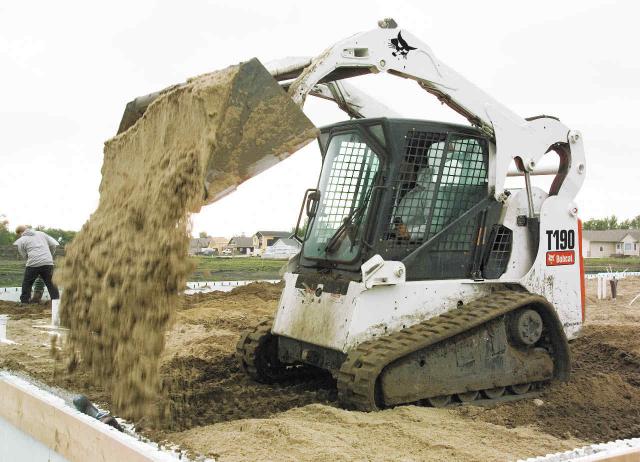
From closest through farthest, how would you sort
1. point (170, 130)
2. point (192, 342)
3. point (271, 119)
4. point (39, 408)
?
point (39, 408) → point (271, 119) → point (170, 130) → point (192, 342)

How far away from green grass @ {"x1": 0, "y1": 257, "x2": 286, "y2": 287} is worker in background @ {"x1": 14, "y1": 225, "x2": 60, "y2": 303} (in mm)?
1149

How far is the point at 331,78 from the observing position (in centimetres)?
573

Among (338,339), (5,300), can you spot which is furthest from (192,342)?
(5,300)

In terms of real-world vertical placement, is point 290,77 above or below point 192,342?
above

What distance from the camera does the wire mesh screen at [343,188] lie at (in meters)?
5.73

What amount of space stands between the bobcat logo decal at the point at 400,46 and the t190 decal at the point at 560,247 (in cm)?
215

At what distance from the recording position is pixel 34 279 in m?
12.1

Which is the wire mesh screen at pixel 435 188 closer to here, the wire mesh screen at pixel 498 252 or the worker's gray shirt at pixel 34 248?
the wire mesh screen at pixel 498 252

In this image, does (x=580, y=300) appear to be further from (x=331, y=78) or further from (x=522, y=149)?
(x=331, y=78)

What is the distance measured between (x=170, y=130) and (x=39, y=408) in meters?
2.16

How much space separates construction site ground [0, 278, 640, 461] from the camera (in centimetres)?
410

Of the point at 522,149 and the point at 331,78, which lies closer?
the point at 331,78

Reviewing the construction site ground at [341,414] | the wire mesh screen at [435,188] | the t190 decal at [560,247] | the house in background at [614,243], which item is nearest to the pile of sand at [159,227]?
the construction site ground at [341,414]

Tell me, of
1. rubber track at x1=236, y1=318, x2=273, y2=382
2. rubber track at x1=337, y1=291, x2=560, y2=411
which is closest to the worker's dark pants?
rubber track at x1=236, y1=318, x2=273, y2=382
